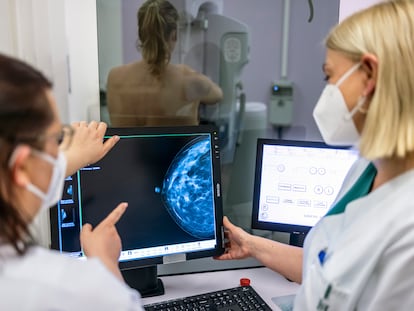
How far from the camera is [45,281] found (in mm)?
659

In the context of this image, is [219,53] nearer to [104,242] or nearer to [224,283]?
[224,283]

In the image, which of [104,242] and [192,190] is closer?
[104,242]

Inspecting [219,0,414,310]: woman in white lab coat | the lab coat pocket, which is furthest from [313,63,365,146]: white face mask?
the lab coat pocket

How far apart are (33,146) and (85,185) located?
538 mm

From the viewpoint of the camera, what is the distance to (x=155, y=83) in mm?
1701

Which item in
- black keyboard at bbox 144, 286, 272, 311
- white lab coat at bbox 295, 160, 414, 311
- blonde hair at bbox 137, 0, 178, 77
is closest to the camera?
white lab coat at bbox 295, 160, 414, 311

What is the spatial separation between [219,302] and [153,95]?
31.6 inches

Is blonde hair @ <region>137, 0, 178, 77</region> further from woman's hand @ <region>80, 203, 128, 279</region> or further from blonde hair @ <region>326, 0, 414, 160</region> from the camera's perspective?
blonde hair @ <region>326, 0, 414, 160</region>

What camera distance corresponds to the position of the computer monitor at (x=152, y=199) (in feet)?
4.00

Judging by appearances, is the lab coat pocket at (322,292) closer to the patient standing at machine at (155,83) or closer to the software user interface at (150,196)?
the software user interface at (150,196)

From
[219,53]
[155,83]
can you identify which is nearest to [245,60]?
[219,53]

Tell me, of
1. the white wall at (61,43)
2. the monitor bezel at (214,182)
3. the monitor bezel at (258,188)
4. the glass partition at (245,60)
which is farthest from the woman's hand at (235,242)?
the white wall at (61,43)

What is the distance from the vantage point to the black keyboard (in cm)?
121

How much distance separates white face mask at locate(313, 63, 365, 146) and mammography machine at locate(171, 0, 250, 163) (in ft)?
2.70
